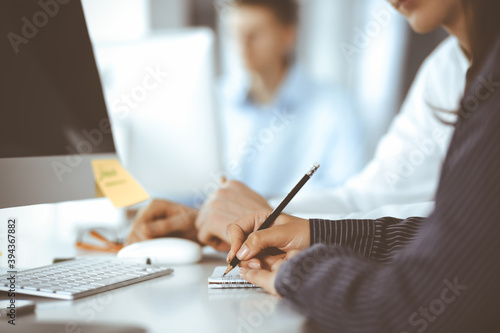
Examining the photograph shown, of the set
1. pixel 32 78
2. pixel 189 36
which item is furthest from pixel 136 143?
pixel 32 78

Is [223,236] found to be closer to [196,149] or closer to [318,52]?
[196,149]

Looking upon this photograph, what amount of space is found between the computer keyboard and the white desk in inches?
0.4

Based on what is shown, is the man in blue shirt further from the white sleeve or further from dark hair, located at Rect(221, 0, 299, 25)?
the white sleeve

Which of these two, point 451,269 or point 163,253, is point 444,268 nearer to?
point 451,269

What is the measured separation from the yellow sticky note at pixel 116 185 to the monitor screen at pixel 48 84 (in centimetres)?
3

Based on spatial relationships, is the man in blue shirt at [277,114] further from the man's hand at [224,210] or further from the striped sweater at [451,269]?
the striped sweater at [451,269]

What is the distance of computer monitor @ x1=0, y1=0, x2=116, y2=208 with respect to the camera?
2.25 ft

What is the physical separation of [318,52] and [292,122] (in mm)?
971

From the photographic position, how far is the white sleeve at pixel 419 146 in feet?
4.22

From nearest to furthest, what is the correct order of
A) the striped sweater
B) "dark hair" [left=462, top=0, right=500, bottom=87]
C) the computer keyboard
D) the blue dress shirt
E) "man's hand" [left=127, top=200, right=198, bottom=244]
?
the striped sweater
the computer keyboard
"dark hair" [left=462, top=0, right=500, bottom=87]
"man's hand" [left=127, top=200, right=198, bottom=244]
the blue dress shirt

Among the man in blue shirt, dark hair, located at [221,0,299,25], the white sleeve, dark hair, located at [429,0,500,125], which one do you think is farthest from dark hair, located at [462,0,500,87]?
dark hair, located at [221,0,299,25]

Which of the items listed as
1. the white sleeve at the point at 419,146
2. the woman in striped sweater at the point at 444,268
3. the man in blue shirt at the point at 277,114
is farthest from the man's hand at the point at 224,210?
the man in blue shirt at the point at 277,114

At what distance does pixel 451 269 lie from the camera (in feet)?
1.47

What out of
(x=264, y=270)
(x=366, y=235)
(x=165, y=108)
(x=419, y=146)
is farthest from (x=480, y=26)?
(x=165, y=108)
